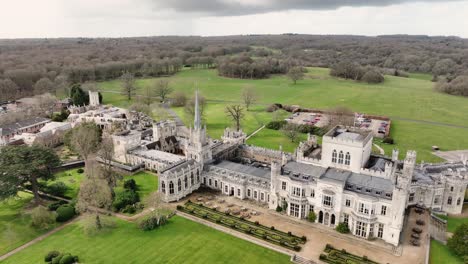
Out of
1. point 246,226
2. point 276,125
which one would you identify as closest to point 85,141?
point 246,226

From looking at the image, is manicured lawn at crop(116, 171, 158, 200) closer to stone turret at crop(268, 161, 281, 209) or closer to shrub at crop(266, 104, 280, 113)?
stone turret at crop(268, 161, 281, 209)

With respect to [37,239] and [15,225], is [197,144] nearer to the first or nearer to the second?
[37,239]

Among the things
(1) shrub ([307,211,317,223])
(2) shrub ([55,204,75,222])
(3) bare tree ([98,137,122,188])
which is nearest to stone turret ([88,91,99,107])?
(3) bare tree ([98,137,122,188])

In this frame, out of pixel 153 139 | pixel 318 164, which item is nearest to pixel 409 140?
pixel 318 164

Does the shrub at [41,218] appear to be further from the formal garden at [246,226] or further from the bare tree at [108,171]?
the formal garden at [246,226]

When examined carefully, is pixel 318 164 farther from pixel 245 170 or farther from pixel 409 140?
pixel 409 140

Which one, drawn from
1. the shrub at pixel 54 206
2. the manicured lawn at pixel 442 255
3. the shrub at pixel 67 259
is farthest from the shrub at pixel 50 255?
the manicured lawn at pixel 442 255
